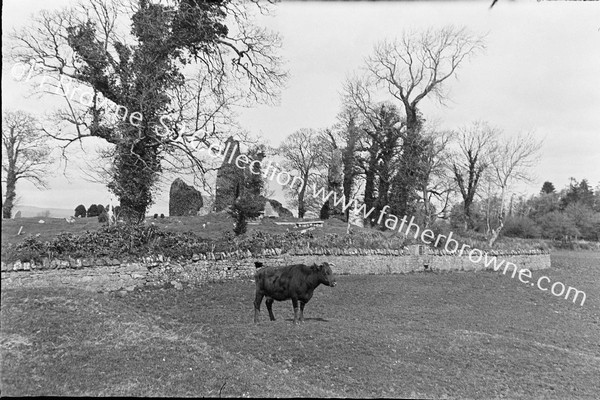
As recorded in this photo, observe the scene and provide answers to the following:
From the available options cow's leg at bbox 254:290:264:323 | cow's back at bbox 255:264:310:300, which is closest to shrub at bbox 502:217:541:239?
cow's back at bbox 255:264:310:300

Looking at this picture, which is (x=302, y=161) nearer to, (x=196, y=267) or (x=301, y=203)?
(x=301, y=203)

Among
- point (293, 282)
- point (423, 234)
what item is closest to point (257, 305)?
point (293, 282)

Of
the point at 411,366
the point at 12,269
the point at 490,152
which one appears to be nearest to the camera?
the point at 411,366

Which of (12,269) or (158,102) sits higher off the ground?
(158,102)

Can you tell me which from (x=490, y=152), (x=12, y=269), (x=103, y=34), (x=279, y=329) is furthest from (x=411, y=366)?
(x=490, y=152)

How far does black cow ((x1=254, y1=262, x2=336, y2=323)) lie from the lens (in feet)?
22.1

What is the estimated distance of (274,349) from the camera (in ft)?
17.8

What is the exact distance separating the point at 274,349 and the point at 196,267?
17.8ft

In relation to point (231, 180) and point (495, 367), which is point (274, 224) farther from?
point (495, 367)

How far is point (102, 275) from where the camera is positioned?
8625 millimetres

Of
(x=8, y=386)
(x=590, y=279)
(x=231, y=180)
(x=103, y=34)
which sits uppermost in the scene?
(x=103, y=34)

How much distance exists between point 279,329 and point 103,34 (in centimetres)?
906

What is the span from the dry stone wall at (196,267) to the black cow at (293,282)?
3.65m

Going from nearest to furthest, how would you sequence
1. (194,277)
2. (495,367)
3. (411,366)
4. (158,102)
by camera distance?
(411,366)
(495,367)
(158,102)
(194,277)
